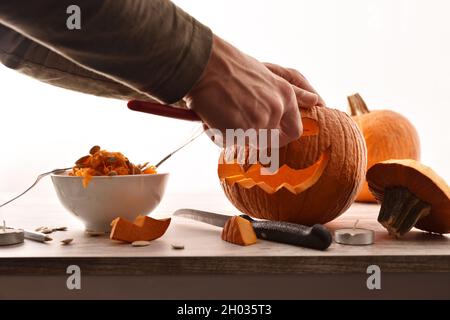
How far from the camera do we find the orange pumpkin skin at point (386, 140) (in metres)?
1.33

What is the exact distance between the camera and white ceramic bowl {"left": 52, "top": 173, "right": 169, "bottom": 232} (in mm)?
866

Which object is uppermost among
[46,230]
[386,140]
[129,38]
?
[129,38]

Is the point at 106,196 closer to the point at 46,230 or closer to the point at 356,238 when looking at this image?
the point at 46,230

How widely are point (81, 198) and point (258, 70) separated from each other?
366 mm

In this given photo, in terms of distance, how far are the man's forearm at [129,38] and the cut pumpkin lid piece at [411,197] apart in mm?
384

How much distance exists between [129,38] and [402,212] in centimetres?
51

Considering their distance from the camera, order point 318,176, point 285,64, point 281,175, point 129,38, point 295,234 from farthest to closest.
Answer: point 285,64, point 281,175, point 318,176, point 295,234, point 129,38

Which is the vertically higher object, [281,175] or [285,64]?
[285,64]

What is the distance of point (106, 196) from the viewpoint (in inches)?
34.3

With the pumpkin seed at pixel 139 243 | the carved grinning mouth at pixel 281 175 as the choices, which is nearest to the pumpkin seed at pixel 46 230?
the pumpkin seed at pixel 139 243

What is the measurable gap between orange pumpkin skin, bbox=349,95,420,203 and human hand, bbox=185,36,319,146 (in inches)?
26.4

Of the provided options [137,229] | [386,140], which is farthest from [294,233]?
[386,140]

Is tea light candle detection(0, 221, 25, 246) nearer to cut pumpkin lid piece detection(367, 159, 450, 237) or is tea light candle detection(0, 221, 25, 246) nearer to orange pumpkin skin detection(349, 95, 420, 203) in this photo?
cut pumpkin lid piece detection(367, 159, 450, 237)

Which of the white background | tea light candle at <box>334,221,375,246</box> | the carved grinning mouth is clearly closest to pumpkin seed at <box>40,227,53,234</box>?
the carved grinning mouth
